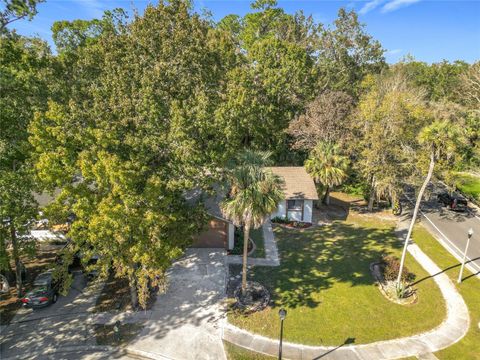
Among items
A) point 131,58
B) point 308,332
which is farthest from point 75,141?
point 308,332

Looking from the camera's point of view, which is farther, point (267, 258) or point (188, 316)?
point (267, 258)

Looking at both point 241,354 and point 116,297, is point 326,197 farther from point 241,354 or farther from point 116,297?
point 116,297

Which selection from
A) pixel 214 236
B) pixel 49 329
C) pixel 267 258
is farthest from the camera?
pixel 214 236

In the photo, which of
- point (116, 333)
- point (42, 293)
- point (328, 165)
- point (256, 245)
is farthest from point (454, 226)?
point (42, 293)

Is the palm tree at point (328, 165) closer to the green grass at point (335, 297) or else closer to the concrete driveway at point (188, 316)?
the green grass at point (335, 297)

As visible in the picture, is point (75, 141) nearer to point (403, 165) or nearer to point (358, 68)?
point (403, 165)

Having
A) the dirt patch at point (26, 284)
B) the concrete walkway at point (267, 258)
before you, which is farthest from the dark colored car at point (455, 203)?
the dirt patch at point (26, 284)

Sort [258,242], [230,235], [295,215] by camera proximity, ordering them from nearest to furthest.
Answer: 1. [230,235]
2. [258,242]
3. [295,215]

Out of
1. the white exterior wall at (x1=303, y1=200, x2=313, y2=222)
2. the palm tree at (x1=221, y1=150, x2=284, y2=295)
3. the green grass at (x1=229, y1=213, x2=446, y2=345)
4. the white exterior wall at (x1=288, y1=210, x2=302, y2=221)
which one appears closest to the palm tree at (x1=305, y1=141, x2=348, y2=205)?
the white exterior wall at (x1=303, y1=200, x2=313, y2=222)
